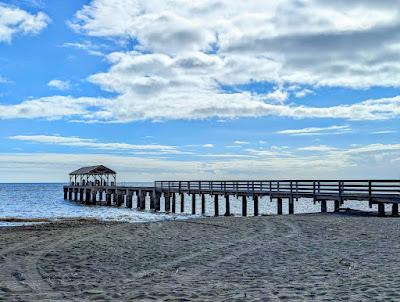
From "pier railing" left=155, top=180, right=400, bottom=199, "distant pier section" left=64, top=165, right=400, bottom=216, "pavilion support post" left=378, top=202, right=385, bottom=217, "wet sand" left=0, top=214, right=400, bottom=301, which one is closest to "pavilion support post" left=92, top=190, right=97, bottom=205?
"distant pier section" left=64, top=165, right=400, bottom=216

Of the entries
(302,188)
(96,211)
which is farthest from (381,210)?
(96,211)

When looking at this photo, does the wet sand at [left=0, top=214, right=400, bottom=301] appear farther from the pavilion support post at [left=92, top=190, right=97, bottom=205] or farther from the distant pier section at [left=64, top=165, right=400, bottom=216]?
the pavilion support post at [left=92, top=190, right=97, bottom=205]

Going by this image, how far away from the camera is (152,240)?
14.9 meters

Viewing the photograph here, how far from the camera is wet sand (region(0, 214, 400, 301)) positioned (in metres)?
8.09

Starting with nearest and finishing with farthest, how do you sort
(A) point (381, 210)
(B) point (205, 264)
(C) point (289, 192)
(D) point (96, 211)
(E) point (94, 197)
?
(B) point (205, 264) < (A) point (381, 210) < (C) point (289, 192) < (D) point (96, 211) < (E) point (94, 197)

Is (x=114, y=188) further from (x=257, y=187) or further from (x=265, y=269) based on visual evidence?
(x=265, y=269)

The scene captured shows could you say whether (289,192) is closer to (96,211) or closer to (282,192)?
(282,192)

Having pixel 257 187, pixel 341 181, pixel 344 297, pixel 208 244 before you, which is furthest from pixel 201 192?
pixel 344 297

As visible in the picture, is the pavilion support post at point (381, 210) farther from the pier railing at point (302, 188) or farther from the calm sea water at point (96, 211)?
the calm sea water at point (96, 211)

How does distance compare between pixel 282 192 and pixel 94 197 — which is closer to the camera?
pixel 282 192

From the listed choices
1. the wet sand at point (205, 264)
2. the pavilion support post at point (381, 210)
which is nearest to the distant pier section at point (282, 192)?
the pavilion support post at point (381, 210)

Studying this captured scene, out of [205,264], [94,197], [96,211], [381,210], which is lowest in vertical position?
[96,211]

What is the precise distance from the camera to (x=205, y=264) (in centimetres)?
1093

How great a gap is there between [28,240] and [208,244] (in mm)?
5864
